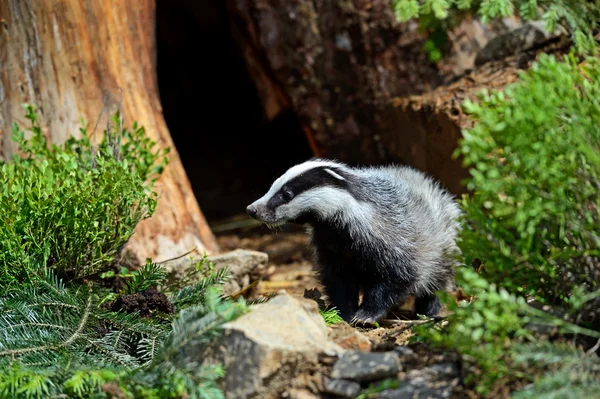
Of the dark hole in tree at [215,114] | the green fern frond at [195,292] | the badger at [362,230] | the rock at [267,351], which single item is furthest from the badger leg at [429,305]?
the dark hole in tree at [215,114]

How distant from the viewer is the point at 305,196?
5.02 m

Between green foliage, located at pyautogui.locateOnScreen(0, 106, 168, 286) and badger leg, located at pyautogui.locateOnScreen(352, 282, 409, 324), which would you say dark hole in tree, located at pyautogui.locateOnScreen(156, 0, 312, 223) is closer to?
green foliage, located at pyautogui.locateOnScreen(0, 106, 168, 286)

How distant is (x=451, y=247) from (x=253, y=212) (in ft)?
4.92

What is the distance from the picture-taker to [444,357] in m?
3.53

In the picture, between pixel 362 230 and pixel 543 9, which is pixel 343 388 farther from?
pixel 543 9

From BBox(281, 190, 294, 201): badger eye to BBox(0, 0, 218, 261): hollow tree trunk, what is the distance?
50.7 inches

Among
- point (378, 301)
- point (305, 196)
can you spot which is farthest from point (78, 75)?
point (378, 301)

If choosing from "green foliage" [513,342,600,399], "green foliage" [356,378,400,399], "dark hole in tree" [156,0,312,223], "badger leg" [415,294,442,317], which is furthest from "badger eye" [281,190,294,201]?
"dark hole in tree" [156,0,312,223]

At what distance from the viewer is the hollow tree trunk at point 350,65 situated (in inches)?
300

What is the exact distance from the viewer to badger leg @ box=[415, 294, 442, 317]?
19.0 ft

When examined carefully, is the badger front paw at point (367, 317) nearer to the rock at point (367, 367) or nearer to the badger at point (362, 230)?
the badger at point (362, 230)

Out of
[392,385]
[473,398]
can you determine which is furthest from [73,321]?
[473,398]

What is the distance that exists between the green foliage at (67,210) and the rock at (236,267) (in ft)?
2.35

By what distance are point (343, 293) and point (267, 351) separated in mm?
1954
